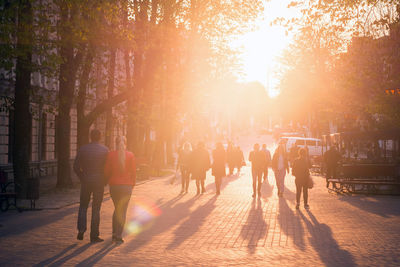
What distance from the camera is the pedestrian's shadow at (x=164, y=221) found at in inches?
407

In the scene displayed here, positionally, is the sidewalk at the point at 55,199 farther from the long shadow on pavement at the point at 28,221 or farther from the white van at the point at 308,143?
the white van at the point at 308,143

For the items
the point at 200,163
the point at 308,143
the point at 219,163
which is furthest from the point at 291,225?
the point at 308,143

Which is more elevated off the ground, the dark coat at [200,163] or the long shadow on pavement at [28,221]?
the dark coat at [200,163]

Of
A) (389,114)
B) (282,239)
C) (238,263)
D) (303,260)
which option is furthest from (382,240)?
(389,114)

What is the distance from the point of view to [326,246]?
32.8 ft

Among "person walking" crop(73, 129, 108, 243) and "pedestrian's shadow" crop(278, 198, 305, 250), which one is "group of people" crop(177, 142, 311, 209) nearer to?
"pedestrian's shadow" crop(278, 198, 305, 250)

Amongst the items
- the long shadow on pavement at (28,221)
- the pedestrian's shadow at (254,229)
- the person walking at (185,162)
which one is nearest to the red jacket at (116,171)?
the pedestrian's shadow at (254,229)

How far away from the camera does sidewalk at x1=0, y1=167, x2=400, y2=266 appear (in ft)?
28.6

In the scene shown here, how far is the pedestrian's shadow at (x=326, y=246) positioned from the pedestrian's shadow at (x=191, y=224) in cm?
221

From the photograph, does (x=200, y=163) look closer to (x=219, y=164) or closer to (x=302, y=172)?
(x=219, y=164)

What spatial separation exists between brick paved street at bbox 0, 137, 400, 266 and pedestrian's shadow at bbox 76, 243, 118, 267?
0.01 metres

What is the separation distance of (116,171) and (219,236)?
221cm

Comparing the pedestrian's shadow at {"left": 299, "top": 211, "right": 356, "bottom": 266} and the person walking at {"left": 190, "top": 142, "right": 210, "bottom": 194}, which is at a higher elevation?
the person walking at {"left": 190, "top": 142, "right": 210, "bottom": 194}

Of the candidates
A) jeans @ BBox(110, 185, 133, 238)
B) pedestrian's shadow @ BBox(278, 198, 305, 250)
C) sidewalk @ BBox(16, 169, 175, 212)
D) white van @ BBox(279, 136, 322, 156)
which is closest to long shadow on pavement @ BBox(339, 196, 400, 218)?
pedestrian's shadow @ BBox(278, 198, 305, 250)
